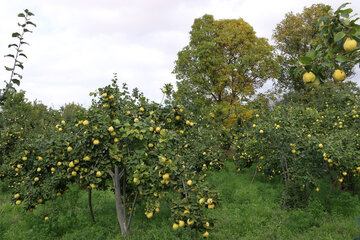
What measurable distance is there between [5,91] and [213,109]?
11.0 metres

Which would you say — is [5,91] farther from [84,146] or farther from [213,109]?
[213,109]

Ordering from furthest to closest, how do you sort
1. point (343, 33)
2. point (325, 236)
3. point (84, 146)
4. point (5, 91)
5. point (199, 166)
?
point (199, 166), point (325, 236), point (84, 146), point (5, 91), point (343, 33)

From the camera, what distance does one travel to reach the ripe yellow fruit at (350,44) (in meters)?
1.69

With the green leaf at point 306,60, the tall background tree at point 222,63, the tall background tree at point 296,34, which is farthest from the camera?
the tall background tree at point 296,34

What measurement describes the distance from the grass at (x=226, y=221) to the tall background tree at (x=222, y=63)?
28.4 feet

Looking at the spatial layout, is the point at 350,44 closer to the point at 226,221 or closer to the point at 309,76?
the point at 309,76

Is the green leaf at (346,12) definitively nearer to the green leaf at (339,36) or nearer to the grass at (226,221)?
the green leaf at (339,36)

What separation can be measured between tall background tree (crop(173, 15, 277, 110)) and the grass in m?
8.64

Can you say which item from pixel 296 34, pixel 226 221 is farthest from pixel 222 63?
pixel 226 221

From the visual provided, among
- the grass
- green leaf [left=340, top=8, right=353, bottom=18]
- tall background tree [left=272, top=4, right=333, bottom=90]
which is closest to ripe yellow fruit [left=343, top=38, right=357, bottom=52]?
green leaf [left=340, top=8, right=353, bottom=18]

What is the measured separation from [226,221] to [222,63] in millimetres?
10922

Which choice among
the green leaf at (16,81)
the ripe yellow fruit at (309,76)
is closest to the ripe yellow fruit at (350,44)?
the ripe yellow fruit at (309,76)

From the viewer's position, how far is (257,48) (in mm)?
14344

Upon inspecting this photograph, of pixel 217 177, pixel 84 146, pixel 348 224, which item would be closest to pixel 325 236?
pixel 348 224
